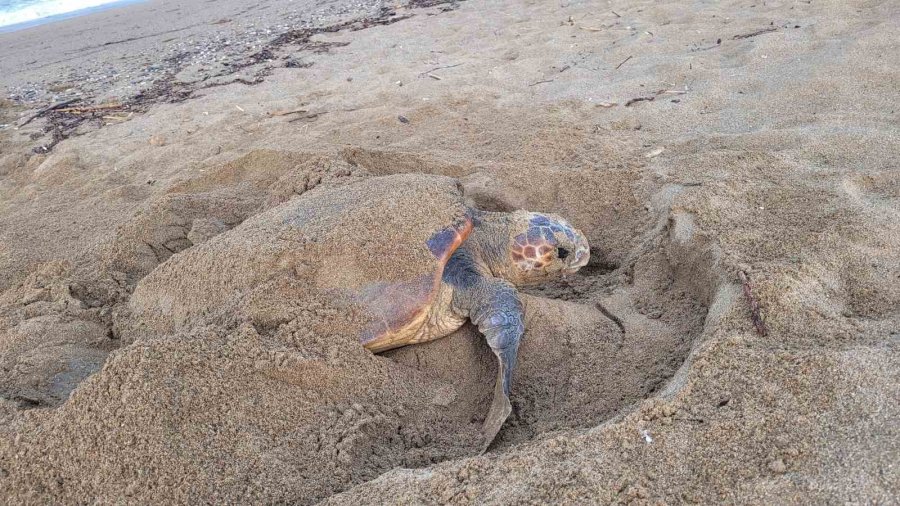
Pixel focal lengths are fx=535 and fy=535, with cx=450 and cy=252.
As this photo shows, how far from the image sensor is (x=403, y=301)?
198cm

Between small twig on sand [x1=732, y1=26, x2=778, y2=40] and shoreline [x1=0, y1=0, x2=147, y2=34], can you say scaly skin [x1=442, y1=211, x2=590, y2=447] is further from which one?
shoreline [x1=0, y1=0, x2=147, y2=34]

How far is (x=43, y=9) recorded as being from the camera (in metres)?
12.9

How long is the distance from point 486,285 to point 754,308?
98cm

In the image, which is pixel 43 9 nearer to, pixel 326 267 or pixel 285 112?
pixel 285 112

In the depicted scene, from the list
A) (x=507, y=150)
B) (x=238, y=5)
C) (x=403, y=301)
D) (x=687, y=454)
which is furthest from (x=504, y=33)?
(x=238, y=5)

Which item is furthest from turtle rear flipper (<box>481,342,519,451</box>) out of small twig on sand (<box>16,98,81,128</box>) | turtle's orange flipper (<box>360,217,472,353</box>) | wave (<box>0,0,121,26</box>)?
wave (<box>0,0,121,26</box>)

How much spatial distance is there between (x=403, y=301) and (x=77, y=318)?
1.46 m

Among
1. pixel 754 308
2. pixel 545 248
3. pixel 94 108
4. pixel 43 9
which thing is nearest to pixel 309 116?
pixel 94 108

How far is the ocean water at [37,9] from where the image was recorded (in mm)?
12258

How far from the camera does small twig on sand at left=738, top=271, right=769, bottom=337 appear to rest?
1.44 m

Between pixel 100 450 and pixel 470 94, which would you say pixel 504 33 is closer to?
pixel 470 94

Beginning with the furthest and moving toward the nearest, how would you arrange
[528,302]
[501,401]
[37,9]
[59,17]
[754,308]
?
1. [37,9]
2. [59,17]
3. [528,302]
4. [501,401]
5. [754,308]

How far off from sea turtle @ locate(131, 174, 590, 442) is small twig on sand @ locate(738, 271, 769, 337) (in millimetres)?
737

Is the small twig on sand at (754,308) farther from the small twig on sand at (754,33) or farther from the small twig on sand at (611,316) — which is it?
the small twig on sand at (754,33)
